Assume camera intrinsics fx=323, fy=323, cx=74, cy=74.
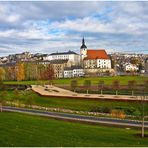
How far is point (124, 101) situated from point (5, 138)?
128 ft

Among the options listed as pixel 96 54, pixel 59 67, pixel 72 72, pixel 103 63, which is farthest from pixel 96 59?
pixel 59 67

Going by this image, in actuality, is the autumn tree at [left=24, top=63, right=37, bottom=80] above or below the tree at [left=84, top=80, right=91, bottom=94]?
above

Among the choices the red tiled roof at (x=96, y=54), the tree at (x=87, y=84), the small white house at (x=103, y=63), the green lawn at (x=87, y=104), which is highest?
the red tiled roof at (x=96, y=54)

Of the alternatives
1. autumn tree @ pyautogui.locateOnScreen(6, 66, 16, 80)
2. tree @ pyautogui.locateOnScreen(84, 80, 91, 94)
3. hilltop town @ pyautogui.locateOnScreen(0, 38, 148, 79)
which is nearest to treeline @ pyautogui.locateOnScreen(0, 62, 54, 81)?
autumn tree @ pyautogui.locateOnScreen(6, 66, 16, 80)

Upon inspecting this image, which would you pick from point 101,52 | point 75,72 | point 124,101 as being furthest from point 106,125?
point 101,52

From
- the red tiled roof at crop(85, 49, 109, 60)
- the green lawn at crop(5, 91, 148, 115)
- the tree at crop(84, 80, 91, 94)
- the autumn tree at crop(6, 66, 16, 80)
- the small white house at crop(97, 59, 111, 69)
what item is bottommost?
the green lawn at crop(5, 91, 148, 115)

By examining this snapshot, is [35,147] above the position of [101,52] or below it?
below

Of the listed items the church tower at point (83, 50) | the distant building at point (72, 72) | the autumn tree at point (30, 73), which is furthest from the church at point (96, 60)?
the autumn tree at point (30, 73)

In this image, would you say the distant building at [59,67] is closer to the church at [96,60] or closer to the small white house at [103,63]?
the church at [96,60]

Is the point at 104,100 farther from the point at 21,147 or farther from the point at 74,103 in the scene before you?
the point at 21,147

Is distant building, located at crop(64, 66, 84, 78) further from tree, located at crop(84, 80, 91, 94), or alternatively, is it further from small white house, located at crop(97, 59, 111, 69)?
tree, located at crop(84, 80, 91, 94)

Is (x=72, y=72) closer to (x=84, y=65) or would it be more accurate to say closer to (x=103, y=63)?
(x=84, y=65)

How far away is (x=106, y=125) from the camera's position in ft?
101

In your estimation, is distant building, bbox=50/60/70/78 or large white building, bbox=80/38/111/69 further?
large white building, bbox=80/38/111/69
